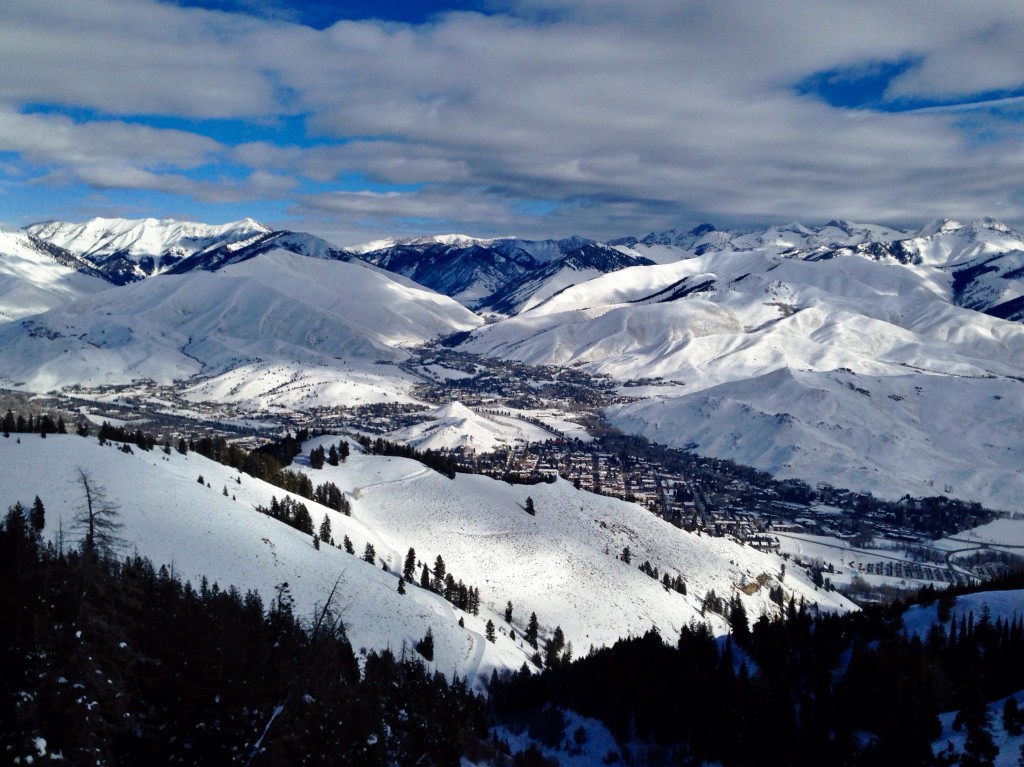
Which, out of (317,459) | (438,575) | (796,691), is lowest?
(438,575)

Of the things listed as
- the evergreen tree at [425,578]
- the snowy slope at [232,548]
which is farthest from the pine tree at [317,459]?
the evergreen tree at [425,578]

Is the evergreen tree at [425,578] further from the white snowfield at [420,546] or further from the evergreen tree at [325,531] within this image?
the evergreen tree at [325,531]

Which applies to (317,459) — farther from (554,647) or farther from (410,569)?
(554,647)

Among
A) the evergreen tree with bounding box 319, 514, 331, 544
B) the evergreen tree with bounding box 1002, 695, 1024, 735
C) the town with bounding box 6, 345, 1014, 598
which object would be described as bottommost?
the town with bounding box 6, 345, 1014, 598

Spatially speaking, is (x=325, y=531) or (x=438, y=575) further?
(x=325, y=531)

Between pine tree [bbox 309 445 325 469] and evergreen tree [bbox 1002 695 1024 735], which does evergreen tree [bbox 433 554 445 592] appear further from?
evergreen tree [bbox 1002 695 1024 735]

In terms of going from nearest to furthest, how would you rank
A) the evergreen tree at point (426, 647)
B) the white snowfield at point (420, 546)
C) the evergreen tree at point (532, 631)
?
1. the evergreen tree at point (426, 647)
2. the white snowfield at point (420, 546)
3. the evergreen tree at point (532, 631)

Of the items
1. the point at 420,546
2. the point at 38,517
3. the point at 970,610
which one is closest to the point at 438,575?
the point at 420,546

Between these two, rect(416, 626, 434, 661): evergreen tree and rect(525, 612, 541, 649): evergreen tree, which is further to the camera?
rect(525, 612, 541, 649): evergreen tree

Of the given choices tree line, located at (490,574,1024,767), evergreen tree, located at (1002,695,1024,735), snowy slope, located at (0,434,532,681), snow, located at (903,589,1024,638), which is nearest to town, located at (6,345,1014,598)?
snowy slope, located at (0,434,532,681)
